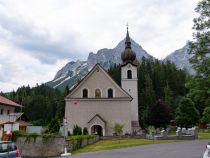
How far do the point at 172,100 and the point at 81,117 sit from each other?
4776 cm

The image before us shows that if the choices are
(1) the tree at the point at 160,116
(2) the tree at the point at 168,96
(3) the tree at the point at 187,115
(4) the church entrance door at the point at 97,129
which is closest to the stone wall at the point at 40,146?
(4) the church entrance door at the point at 97,129

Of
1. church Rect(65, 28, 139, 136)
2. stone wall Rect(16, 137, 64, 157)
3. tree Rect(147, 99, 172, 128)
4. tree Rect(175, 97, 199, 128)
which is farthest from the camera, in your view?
tree Rect(147, 99, 172, 128)

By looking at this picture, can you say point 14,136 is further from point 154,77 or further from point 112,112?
point 154,77

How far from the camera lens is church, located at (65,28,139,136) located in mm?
46984

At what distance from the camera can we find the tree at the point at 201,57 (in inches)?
869

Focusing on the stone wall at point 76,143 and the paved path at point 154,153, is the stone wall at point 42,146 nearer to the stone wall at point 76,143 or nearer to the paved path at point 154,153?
the stone wall at point 76,143

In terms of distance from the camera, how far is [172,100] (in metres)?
88.9

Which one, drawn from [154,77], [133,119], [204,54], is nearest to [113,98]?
[133,119]

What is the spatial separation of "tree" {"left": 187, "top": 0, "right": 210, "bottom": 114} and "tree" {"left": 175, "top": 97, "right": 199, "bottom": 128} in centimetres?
3689

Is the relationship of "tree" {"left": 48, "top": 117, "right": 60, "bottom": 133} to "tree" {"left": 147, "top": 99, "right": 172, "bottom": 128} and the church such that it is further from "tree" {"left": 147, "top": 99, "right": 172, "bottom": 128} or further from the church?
"tree" {"left": 147, "top": 99, "right": 172, "bottom": 128}

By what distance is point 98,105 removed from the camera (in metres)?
48.0

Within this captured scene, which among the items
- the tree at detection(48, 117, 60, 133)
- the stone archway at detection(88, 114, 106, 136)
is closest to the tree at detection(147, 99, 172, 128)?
the stone archway at detection(88, 114, 106, 136)

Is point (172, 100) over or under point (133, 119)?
over

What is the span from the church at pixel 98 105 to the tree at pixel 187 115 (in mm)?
16265
